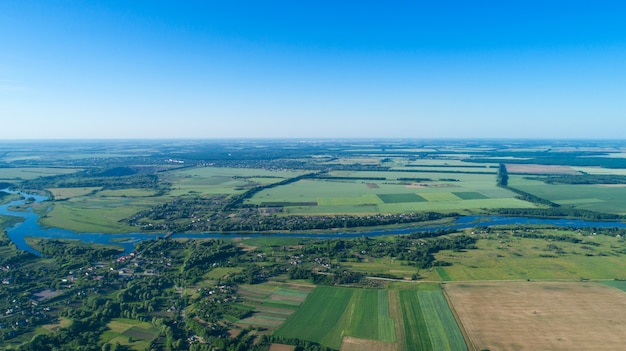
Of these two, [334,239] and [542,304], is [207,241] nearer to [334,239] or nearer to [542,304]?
[334,239]

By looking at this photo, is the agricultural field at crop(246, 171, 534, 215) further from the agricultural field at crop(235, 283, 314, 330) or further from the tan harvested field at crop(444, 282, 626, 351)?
the tan harvested field at crop(444, 282, 626, 351)

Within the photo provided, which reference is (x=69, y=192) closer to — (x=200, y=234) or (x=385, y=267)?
(x=200, y=234)

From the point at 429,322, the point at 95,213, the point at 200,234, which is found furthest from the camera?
the point at 95,213

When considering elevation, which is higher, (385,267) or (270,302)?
(385,267)

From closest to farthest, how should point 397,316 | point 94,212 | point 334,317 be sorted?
point 334,317, point 397,316, point 94,212

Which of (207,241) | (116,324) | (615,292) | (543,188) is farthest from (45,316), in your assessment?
(543,188)

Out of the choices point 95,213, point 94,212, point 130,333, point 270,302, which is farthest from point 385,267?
point 94,212

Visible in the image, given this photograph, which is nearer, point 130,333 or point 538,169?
point 130,333

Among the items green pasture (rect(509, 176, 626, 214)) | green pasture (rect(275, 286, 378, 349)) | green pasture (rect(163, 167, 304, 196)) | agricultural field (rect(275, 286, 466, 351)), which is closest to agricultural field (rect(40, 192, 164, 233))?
green pasture (rect(163, 167, 304, 196))
